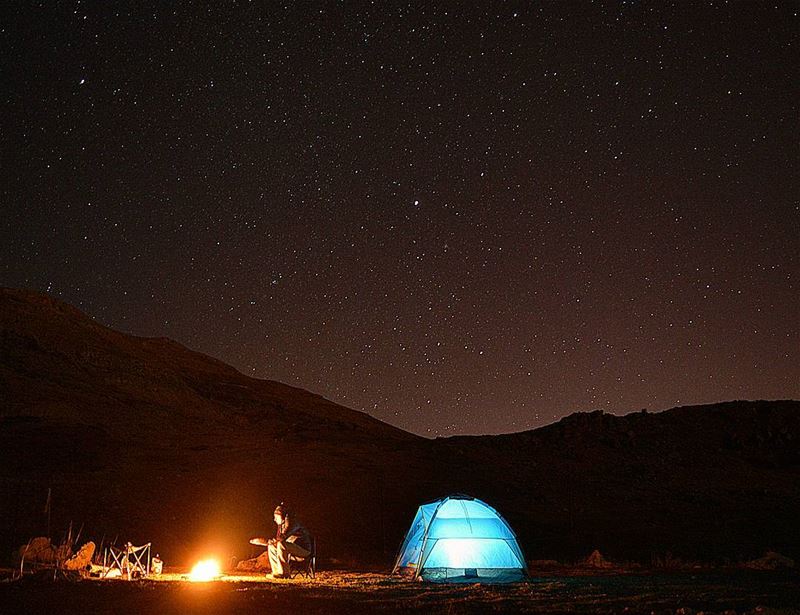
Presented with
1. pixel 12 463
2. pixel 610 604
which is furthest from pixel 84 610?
pixel 12 463

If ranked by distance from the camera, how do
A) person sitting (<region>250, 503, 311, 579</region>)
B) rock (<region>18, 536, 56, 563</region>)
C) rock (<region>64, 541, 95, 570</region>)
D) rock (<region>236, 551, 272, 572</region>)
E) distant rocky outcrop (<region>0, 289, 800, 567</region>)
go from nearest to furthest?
rock (<region>64, 541, 95, 570</region>), rock (<region>18, 536, 56, 563</region>), person sitting (<region>250, 503, 311, 579</region>), rock (<region>236, 551, 272, 572</region>), distant rocky outcrop (<region>0, 289, 800, 567</region>)

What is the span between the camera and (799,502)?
131 ft

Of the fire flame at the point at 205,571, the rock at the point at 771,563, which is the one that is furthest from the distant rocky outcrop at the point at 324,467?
the fire flame at the point at 205,571

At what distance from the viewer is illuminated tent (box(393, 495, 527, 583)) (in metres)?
18.7

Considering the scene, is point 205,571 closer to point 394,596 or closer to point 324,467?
point 394,596

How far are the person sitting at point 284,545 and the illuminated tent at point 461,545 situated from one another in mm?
2627

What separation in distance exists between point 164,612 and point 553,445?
46.7 meters

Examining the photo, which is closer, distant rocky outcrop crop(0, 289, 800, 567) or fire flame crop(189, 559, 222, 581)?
fire flame crop(189, 559, 222, 581)

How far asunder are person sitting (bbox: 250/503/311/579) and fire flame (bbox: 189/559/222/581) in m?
1.06

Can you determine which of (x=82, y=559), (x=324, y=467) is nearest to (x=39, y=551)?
(x=82, y=559)

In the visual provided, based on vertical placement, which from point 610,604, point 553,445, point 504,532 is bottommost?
point 610,604

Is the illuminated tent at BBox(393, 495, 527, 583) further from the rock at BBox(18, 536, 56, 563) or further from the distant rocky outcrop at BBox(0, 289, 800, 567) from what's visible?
the rock at BBox(18, 536, 56, 563)

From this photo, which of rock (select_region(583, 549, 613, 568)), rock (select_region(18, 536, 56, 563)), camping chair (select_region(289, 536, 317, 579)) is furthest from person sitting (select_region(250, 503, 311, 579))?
rock (select_region(583, 549, 613, 568))

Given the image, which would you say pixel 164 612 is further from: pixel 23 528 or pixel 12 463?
pixel 12 463
